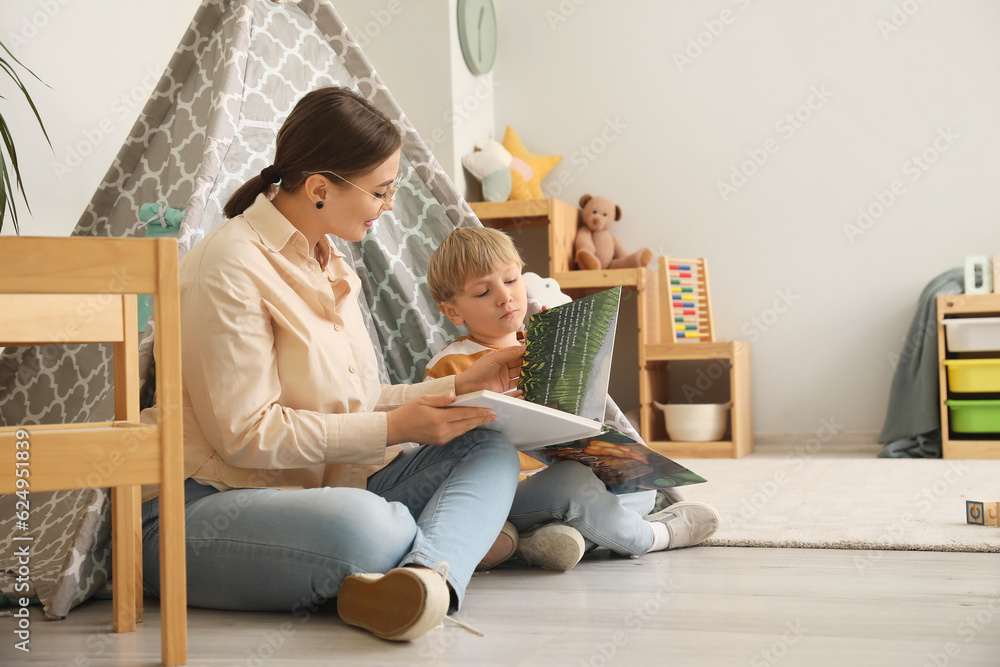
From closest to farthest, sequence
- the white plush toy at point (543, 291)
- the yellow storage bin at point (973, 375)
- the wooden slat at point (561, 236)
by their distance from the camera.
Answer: the white plush toy at point (543, 291) → the yellow storage bin at point (973, 375) → the wooden slat at point (561, 236)

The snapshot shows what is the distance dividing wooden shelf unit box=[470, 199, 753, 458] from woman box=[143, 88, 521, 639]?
6.04 feet

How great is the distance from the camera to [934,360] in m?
2.85

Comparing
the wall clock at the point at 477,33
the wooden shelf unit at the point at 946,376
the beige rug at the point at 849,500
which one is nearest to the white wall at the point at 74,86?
the wall clock at the point at 477,33

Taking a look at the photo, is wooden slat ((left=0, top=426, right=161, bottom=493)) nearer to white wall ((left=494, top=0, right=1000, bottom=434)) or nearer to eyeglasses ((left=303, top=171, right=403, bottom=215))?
eyeglasses ((left=303, top=171, right=403, bottom=215))

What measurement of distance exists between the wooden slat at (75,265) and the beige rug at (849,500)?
3.30 feet

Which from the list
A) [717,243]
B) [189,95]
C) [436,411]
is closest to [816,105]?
[717,243]

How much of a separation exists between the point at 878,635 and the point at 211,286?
0.84 m

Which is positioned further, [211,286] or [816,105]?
[816,105]

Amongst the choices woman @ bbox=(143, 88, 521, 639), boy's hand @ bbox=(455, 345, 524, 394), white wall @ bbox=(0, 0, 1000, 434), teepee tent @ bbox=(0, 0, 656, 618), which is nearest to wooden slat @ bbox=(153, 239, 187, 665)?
woman @ bbox=(143, 88, 521, 639)

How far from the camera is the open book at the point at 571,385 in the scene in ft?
3.68

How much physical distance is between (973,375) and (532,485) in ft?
6.39

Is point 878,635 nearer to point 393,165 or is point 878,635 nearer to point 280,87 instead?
point 393,165

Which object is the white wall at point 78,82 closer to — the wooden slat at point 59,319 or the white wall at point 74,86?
the white wall at point 74,86

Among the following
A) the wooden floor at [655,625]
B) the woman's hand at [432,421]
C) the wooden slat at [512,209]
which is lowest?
the wooden floor at [655,625]
